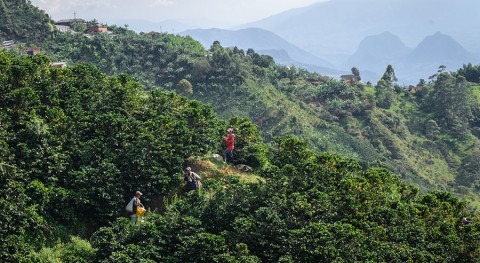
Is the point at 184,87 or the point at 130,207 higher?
the point at 130,207

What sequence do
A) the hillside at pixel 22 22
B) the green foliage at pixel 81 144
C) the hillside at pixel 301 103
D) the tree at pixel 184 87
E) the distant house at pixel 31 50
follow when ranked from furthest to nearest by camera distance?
the hillside at pixel 22 22, the tree at pixel 184 87, the hillside at pixel 301 103, the distant house at pixel 31 50, the green foliage at pixel 81 144

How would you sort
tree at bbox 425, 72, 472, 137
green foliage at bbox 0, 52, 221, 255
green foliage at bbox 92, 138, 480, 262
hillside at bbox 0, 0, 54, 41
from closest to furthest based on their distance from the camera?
1. green foliage at bbox 92, 138, 480, 262
2. green foliage at bbox 0, 52, 221, 255
3. tree at bbox 425, 72, 472, 137
4. hillside at bbox 0, 0, 54, 41

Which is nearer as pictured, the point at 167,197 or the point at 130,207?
the point at 130,207

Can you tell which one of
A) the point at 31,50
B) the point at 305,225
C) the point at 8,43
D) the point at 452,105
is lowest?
the point at 452,105

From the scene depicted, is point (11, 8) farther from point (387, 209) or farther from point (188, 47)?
point (387, 209)

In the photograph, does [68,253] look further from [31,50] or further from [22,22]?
[22,22]

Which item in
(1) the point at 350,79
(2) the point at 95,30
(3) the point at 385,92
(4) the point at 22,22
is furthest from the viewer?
(1) the point at 350,79

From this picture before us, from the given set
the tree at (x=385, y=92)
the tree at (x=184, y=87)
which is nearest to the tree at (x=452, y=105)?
the tree at (x=385, y=92)

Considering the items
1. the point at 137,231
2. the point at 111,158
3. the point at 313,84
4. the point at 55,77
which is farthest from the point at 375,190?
the point at 313,84

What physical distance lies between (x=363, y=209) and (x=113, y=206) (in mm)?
6716

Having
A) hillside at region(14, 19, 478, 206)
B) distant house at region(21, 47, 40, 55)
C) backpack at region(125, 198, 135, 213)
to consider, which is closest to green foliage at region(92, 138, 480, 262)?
backpack at region(125, 198, 135, 213)

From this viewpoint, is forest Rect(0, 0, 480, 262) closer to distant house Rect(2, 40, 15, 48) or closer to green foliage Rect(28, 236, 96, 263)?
green foliage Rect(28, 236, 96, 263)

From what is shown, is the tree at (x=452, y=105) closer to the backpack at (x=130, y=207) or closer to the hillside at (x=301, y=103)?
the hillside at (x=301, y=103)

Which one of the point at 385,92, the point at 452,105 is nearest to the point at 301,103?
the point at 385,92
